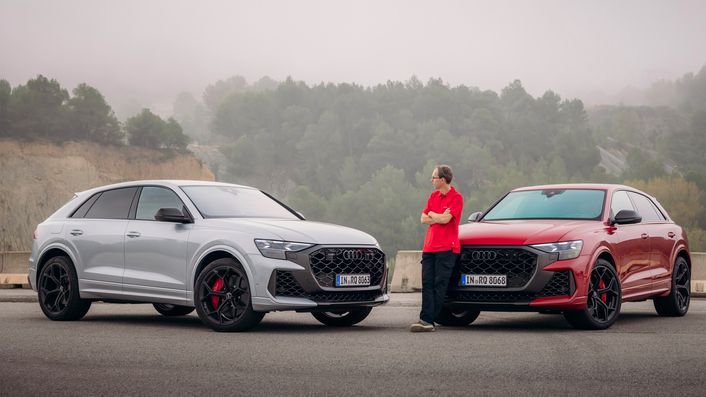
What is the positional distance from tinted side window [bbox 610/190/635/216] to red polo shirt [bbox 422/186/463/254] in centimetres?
215

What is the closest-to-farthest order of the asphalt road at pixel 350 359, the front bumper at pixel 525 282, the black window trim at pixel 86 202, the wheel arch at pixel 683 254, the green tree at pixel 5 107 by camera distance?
→ the asphalt road at pixel 350 359, the front bumper at pixel 525 282, the black window trim at pixel 86 202, the wheel arch at pixel 683 254, the green tree at pixel 5 107

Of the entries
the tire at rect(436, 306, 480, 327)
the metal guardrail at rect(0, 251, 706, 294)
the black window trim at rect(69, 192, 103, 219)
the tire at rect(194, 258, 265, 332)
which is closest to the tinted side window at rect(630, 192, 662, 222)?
the tire at rect(436, 306, 480, 327)

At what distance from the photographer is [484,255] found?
38.8ft

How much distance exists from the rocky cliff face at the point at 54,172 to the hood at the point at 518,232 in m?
54.7

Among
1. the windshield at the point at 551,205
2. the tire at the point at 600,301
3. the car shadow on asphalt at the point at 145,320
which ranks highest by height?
the windshield at the point at 551,205

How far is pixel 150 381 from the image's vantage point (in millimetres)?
7961

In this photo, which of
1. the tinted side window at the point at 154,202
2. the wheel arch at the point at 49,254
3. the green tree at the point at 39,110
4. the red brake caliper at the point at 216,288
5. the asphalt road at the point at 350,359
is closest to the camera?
the asphalt road at the point at 350,359

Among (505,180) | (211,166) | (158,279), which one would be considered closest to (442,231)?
(158,279)

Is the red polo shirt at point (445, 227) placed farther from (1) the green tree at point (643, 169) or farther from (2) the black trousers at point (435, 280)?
(1) the green tree at point (643, 169)

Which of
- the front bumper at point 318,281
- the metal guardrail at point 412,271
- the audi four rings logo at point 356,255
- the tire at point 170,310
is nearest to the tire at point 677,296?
the front bumper at point 318,281

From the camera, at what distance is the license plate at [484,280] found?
11.7 m

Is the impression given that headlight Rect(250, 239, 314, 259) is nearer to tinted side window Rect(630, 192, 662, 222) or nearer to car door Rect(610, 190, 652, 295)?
car door Rect(610, 190, 652, 295)

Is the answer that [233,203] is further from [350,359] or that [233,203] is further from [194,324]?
[350,359]

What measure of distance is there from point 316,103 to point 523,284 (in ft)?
477
